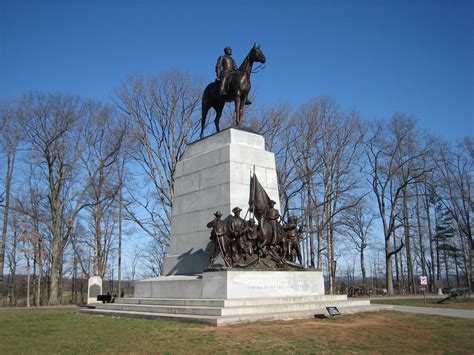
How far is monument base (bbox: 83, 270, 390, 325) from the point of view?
11.1 m

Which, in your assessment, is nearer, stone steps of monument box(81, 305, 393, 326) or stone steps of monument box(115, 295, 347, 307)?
stone steps of monument box(81, 305, 393, 326)

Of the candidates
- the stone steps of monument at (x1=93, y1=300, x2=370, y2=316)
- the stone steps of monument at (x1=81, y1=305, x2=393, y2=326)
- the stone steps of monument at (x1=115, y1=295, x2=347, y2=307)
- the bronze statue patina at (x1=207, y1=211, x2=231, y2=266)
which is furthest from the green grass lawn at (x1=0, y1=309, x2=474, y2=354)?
the bronze statue patina at (x1=207, y1=211, x2=231, y2=266)

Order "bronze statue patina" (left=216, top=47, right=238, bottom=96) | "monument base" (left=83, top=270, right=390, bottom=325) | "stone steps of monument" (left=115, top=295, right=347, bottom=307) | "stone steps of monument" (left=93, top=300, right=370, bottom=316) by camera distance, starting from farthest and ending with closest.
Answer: "bronze statue patina" (left=216, top=47, right=238, bottom=96), "stone steps of monument" (left=115, top=295, right=347, bottom=307), "monument base" (left=83, top=270, right=390, bottom=325), "stone steps of monument" (left=93, top=300, right=370, bottom=316)

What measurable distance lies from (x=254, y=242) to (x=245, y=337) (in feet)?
17.0

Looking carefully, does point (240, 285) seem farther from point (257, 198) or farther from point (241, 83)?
point (241, 83)

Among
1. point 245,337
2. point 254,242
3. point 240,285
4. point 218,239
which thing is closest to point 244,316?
point 245,337

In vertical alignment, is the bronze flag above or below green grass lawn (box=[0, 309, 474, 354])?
above

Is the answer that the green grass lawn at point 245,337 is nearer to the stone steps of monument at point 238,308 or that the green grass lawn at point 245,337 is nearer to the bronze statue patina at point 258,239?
the stone steps of monument at point 238,308

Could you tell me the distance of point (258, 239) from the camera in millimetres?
13812

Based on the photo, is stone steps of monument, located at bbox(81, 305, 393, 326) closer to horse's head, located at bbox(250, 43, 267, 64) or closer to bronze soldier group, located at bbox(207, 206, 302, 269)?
bronze soldier group, located at bbox(207, 206, 302, 269)

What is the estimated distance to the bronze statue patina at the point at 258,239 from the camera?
13.3 m

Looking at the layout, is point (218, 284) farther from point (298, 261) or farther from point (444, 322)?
point (444, 322)

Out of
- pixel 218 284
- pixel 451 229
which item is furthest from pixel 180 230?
pixel 451 229

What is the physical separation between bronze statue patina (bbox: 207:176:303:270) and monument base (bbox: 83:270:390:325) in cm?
47
